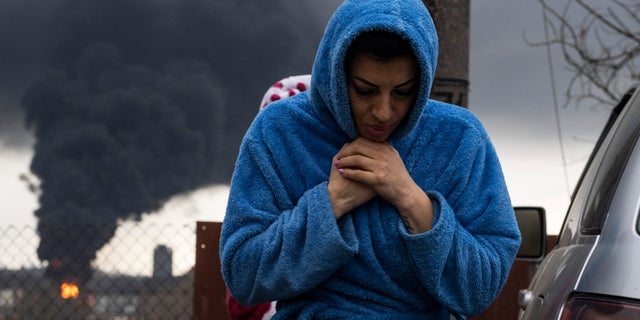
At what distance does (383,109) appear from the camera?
2361 mm

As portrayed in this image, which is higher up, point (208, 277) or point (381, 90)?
point (381, 90)

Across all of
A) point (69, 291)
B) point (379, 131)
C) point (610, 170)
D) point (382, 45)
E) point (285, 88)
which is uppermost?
point (285, 88)

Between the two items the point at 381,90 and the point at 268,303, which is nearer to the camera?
the point at 381,90

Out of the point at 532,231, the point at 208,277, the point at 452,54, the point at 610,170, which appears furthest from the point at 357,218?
the point at 208,277

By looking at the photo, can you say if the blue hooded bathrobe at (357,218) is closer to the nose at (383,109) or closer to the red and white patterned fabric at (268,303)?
the nose at (383,109)

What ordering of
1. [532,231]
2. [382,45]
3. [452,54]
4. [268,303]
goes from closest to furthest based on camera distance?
[382,45], [532,231], [268,303], [452,54]

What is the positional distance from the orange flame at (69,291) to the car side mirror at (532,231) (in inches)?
272

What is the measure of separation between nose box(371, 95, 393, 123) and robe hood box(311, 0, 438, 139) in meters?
0.07

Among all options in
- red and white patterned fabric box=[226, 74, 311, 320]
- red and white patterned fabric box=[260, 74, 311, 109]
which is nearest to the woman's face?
red and white patterned fabric box=[226, 74, 311, 320]

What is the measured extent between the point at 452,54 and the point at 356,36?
12.6 feet

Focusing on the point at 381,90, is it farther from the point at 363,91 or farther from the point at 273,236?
the point at 273,236

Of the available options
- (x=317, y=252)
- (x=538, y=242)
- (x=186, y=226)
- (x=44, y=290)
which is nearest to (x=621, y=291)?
(x=317, y=252)

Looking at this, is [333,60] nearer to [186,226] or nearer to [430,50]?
[430,50]

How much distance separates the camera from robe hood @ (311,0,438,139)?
235 cm
